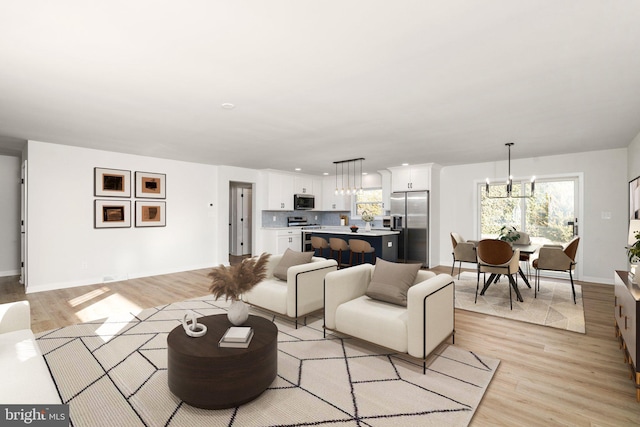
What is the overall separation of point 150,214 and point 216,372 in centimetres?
518

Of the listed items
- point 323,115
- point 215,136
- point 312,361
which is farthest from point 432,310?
point 215,136

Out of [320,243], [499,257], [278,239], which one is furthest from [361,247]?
[278,239]

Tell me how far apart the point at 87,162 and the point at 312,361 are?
17.4 ft

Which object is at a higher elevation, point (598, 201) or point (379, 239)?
point (598, 201)

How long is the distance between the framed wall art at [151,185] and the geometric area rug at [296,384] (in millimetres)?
3361

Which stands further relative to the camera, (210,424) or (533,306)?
(533,306)

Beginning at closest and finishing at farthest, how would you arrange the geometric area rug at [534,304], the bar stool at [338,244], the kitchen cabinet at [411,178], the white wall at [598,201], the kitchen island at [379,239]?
the geometric area rug at [534,304] < the white wall at [598,201] < the kitchen island at [379,239] < the bar stool at [338,244] < the kitchen cabinet at [411,178]

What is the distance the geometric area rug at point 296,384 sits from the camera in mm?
2002

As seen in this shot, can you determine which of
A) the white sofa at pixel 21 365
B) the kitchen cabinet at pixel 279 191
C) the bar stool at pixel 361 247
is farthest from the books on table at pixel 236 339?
the kitchen cabinet at pixel 279 191

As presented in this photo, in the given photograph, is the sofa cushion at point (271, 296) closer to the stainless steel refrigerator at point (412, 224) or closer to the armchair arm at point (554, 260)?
the armchair arm at point (554, 260)

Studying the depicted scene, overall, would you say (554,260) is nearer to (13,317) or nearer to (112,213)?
(13,317)

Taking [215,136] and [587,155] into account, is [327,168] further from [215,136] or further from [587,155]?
[587,155]

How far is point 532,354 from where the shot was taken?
9.52ft

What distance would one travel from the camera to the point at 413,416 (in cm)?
202
